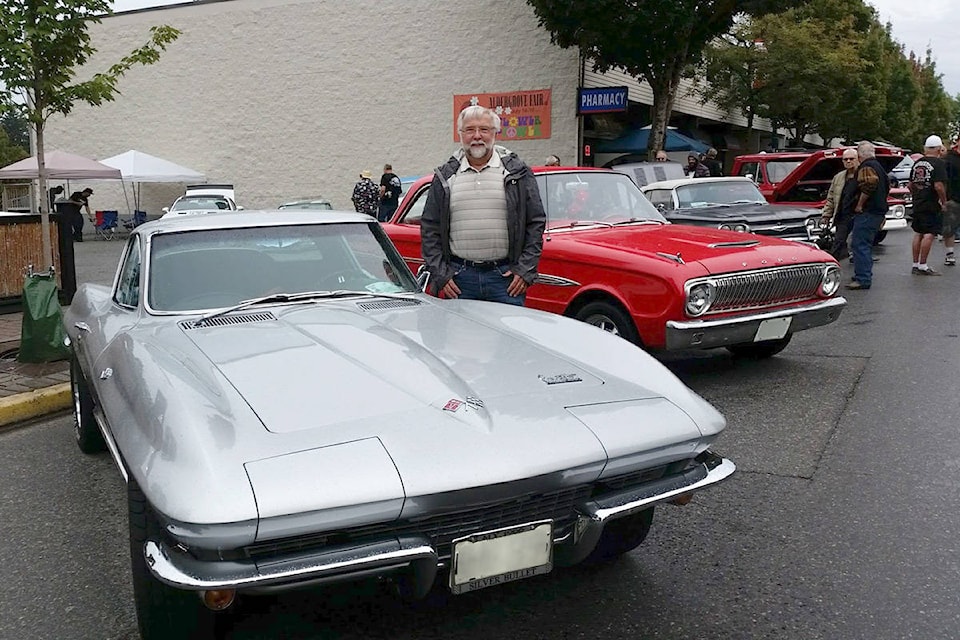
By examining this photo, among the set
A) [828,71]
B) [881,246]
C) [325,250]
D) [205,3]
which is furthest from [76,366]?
[828,71]

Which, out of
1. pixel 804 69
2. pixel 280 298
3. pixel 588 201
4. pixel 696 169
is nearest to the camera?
pixel 280 298

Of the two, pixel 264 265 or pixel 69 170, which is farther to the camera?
pixel 69 170

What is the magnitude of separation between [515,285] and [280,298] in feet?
5.06

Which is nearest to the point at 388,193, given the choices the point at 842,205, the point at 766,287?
the point at 842,205

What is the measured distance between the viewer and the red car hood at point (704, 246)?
226 inches

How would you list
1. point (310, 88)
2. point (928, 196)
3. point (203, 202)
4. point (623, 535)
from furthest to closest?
1. point (310, 88)
2. point (203, 202)
3. point (928, 196)
4. point (623, 535)

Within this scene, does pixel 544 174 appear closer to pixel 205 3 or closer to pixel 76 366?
pixel 76 366

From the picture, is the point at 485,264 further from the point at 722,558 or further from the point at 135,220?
the point at 135,220

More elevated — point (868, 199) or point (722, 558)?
point (868, 199)

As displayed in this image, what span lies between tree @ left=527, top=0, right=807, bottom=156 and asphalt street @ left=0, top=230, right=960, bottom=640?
1342cm

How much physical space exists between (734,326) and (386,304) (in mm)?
2846

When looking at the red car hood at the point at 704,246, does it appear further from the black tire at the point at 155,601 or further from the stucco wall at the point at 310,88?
the stucco wall at the point at 310,88

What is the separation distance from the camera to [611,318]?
19.4ft

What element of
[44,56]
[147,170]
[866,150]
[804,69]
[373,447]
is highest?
[804,69]
